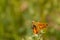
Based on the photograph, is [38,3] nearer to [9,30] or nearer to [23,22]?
[23,22]

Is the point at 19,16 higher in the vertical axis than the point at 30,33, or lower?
higher

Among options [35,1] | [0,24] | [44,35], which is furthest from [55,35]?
[0,24]

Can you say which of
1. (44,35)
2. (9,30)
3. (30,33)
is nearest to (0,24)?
(9,30)

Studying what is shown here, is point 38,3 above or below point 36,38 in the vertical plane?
above

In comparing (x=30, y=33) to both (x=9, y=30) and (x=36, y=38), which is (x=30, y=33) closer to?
(x=36, y=38)

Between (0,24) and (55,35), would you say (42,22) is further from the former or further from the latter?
(0,24)

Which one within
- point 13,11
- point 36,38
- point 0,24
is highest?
point 13,11
